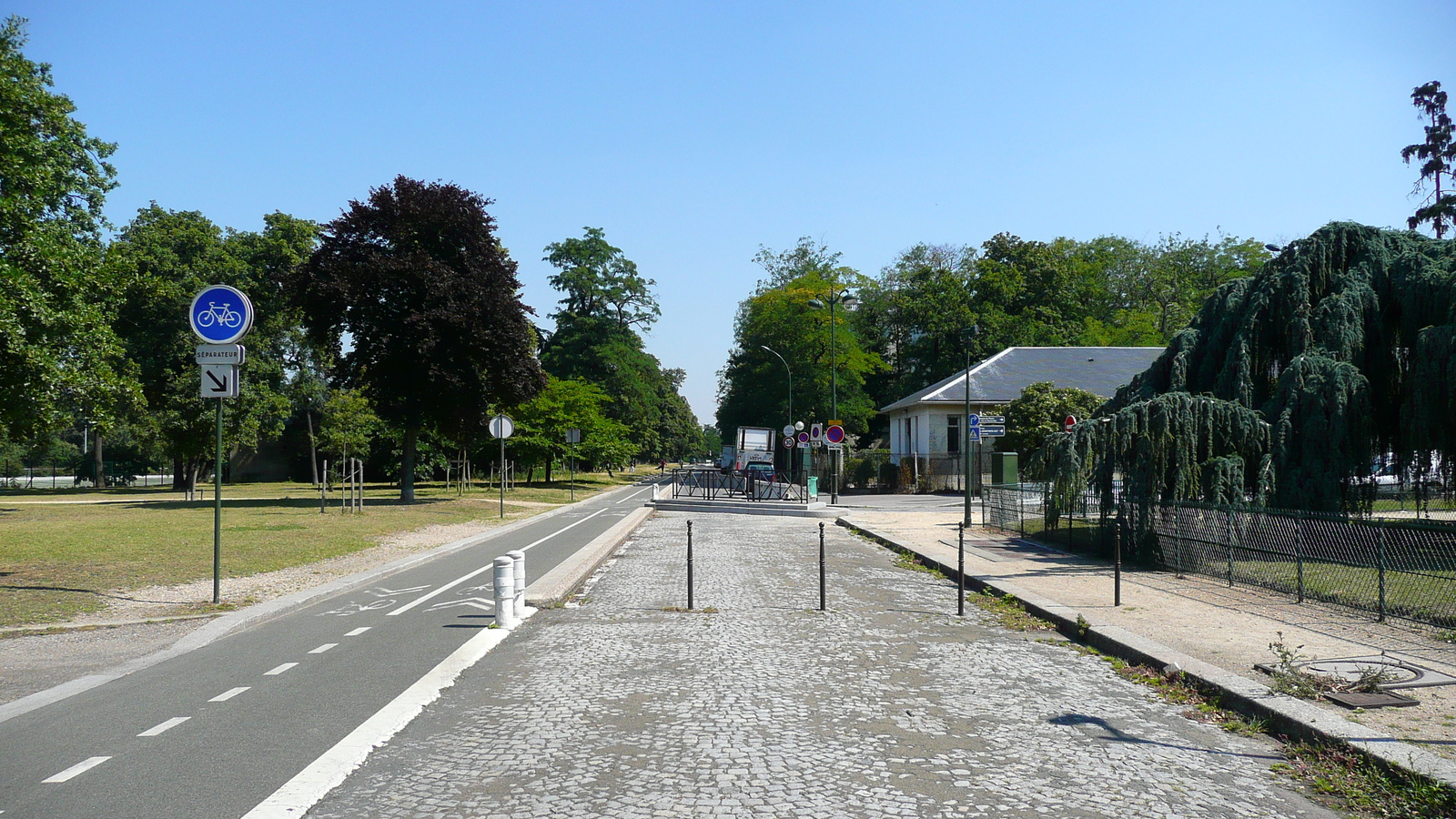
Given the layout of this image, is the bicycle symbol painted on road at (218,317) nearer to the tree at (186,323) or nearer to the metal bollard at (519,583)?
the metal bollard at (519,583)

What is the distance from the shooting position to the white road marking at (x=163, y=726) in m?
6.03

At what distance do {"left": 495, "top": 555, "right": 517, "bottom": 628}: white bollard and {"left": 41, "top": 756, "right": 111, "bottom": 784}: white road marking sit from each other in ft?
15.6

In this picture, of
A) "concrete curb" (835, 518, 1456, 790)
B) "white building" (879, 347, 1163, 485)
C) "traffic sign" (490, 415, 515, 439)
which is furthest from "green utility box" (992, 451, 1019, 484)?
"concrete curb" (835, 518, 1456, 790)

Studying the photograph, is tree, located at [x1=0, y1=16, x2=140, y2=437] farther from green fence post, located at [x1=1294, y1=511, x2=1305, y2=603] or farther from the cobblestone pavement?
green fence post, located at [x1=1294, y1=511, x2=1305, y2=603]

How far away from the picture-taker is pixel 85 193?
31234mm

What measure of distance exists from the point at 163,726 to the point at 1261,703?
7430 mm

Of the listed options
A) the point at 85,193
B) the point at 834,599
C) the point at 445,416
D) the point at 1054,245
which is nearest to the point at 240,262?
the point at 85,193

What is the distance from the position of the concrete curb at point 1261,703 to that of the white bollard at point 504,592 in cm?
601

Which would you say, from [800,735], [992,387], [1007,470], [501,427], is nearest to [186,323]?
[501,427]

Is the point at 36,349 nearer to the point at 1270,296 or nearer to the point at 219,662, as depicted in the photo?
the point at 219,662

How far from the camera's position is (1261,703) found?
6.49m

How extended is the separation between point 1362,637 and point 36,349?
16.8 metres

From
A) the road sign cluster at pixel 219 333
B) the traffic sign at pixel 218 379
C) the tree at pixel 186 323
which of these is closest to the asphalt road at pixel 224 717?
the traffic sign at pixel 218 379

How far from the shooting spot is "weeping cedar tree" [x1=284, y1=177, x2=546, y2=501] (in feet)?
112
